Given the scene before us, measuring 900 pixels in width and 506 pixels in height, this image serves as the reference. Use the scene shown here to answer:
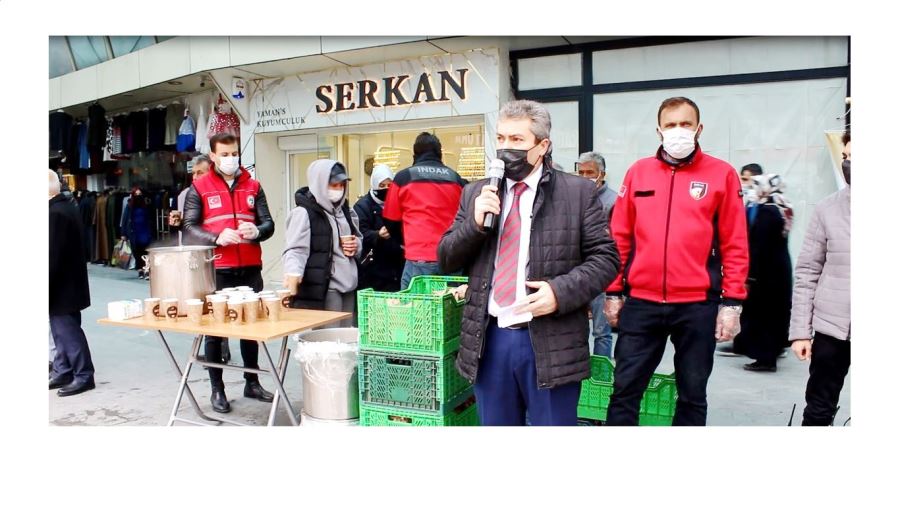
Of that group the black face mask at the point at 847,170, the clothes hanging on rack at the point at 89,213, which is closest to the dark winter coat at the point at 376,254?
the black face mask at the point at 847,170

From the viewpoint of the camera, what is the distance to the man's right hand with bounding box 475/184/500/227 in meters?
2.44

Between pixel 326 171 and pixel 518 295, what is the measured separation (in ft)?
5.71

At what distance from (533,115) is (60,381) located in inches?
168

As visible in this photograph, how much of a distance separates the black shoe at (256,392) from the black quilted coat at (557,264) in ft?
7.86

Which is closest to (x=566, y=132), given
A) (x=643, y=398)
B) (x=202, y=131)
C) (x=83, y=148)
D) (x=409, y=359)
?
(x=643, y=398)

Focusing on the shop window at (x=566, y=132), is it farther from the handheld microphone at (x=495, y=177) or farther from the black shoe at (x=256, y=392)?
the handheld microphone at (x=495, y=177)

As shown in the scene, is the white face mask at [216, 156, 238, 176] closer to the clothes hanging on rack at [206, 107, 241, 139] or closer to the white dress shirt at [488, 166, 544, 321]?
the white dress shirt at [488, 166, 544, 321]

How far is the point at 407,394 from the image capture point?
3.29m

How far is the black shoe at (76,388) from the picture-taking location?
15.5 ft

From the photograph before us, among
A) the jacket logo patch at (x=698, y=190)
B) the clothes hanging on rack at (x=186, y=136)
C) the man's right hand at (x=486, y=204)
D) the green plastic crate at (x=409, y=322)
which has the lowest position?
the green plastic crate at (x=409, y=322)

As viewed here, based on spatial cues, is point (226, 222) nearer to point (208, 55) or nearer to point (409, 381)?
point (409, 381)
